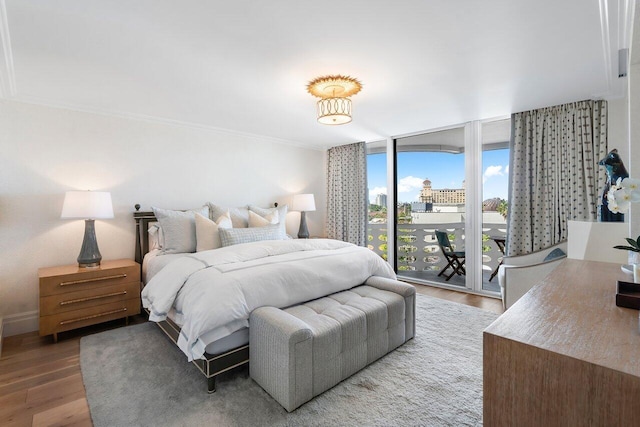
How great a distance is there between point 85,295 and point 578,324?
11.8 ft

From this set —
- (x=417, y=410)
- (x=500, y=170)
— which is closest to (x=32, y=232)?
(x=417, y=410)

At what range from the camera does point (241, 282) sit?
6.82 ft

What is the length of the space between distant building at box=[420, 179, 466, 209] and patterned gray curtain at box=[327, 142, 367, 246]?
1002 mm

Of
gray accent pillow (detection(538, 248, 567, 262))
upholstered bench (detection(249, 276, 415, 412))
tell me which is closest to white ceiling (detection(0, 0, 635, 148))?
gray accent pillow (detection(538, 248, 567, 262))

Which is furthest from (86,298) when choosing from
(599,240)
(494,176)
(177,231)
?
(494,176)

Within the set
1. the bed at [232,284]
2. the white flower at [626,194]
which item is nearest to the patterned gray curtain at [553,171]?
the bed at [232,284]

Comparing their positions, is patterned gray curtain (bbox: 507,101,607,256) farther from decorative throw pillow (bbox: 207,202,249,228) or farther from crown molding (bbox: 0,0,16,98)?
crown molding (bbox: 0,0,16,98)

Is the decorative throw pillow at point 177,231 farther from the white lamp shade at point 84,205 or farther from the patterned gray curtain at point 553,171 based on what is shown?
the patterned gray curtain at point 553,171

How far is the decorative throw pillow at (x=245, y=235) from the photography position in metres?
3.22

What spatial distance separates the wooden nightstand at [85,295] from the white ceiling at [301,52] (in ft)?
5.60

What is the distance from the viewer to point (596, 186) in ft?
10.1

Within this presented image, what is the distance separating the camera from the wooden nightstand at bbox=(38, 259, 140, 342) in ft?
8.68

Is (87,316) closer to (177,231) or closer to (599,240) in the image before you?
(177,231)

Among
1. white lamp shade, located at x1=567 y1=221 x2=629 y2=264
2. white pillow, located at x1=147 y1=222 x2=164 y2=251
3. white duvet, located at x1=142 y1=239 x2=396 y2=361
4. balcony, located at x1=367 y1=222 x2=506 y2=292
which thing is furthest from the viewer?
balcony, located at x1=367 y1=222 x2=506 y2=292
